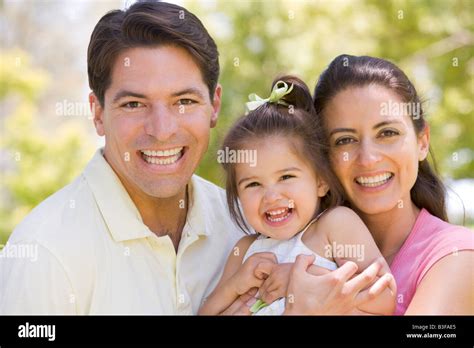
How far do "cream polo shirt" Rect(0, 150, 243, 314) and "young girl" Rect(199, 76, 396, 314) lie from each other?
140mm

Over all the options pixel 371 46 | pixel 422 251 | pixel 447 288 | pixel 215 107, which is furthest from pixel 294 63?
pixel 447 288

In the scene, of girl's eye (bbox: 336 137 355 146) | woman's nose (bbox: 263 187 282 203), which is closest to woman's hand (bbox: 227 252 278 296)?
woman's nose (bbox: 263 187 282 203)

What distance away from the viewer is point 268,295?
2.51 meters

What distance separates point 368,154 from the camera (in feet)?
8.52

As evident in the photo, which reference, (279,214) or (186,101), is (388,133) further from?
(186,101)

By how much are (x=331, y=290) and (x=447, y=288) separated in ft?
1.33

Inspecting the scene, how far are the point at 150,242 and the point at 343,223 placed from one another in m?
0.75

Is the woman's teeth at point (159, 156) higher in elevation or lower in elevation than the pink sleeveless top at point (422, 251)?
higher

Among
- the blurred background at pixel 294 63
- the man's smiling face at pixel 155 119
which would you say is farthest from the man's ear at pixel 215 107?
the blurred background at pixel 294 63

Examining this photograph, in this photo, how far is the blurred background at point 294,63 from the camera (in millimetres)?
8375

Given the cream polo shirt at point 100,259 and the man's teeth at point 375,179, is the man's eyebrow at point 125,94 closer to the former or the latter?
the cream polo shirt at point 100,259

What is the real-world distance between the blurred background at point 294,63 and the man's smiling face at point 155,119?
539 cm

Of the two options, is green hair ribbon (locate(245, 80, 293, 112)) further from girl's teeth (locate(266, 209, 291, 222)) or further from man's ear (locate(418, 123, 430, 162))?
man's ear (locate(418, 123, 430, 162))
